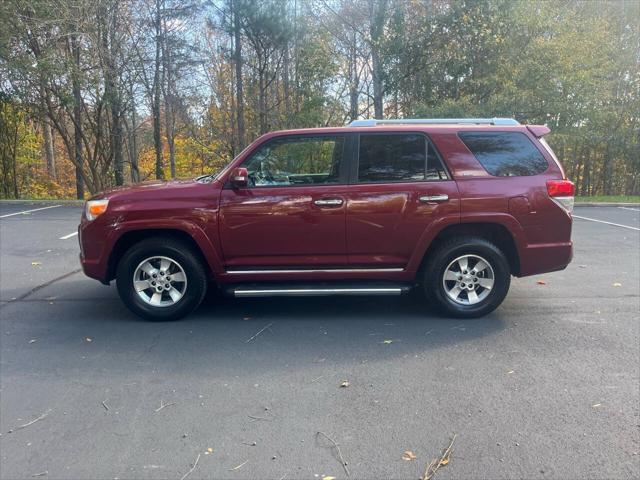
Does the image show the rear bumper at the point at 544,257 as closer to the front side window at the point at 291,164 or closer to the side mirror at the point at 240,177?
the front side window at the point at 291,164

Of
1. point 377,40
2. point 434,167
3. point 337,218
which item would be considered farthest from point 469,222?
point 377,40

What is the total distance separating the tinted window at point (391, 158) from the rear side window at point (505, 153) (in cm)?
48

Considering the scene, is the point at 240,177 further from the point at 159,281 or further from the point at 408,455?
the point at 408,455

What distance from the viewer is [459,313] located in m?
5.24

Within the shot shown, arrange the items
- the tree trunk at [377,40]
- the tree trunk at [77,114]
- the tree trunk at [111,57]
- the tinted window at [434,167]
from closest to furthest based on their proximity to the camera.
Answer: the tinted window at [434,167] < the tree trunk at [77,114] < the tree trunk at [111,57] < the tree trunk at [377,40]

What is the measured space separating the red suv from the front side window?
0.02 metres

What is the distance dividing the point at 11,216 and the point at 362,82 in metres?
13.8

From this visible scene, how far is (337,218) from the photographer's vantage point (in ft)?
16.7

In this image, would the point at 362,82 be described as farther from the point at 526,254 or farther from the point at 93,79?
the point at 526,254

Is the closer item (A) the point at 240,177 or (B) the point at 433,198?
(A) the point at 240,177

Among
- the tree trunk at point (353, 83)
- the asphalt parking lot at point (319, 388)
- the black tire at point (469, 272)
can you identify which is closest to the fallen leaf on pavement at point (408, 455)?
the asphalt parking lot at point (319, 388)

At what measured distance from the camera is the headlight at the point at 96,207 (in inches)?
201

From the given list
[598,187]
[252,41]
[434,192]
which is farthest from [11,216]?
[598,187]

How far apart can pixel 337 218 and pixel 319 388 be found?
185 centimetres
